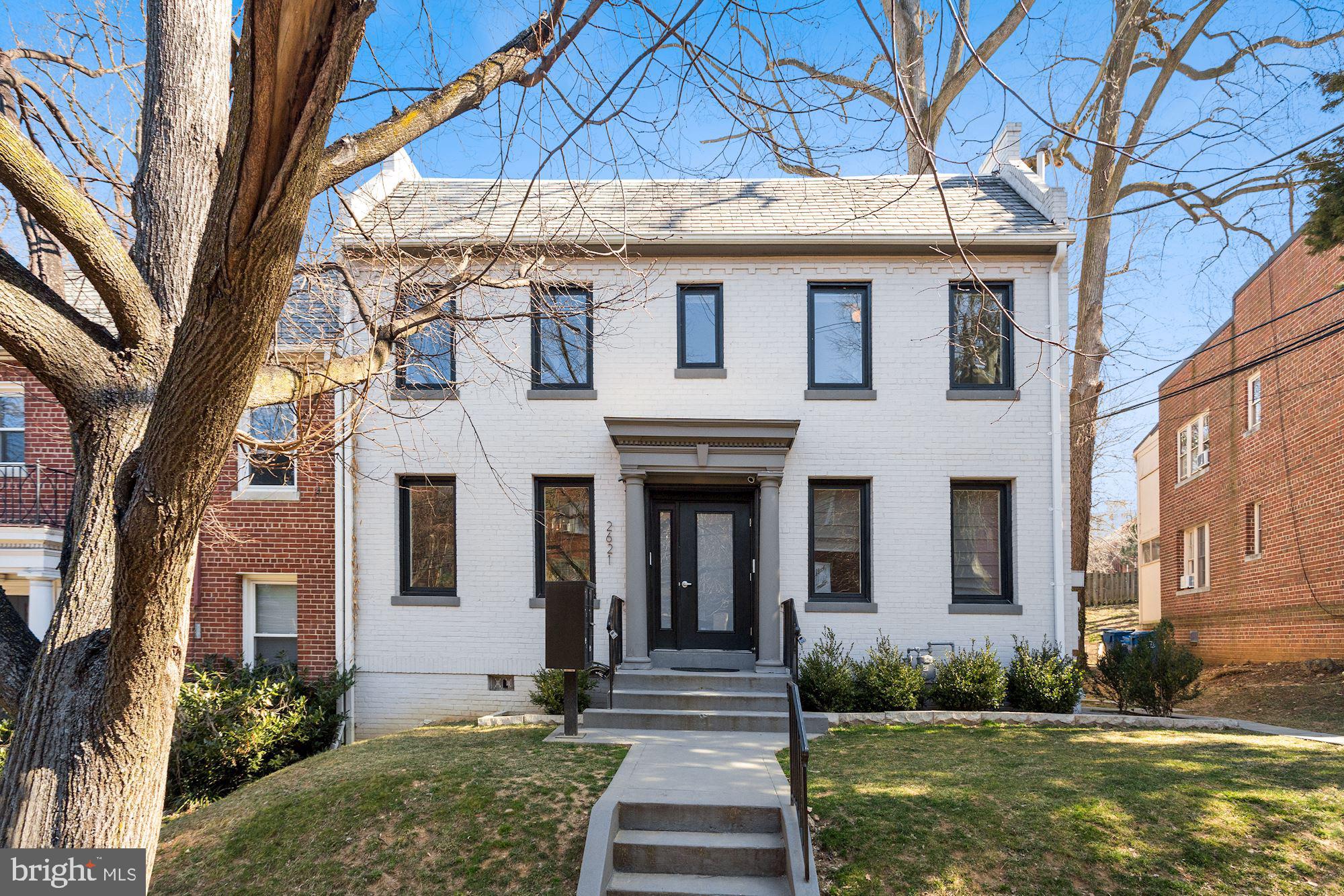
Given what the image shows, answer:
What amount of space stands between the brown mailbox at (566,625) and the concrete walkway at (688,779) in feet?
3.00

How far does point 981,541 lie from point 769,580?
3143mm

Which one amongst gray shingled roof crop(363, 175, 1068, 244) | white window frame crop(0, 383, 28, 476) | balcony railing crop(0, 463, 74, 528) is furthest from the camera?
white window frame crop(0, 383, 28, 476)

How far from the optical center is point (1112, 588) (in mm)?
32156

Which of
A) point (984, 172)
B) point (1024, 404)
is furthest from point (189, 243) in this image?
point (984, 172)

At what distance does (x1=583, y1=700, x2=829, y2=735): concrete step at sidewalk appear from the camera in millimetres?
10023

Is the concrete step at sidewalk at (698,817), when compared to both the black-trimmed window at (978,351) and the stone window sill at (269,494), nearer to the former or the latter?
the black-trimmed window at (978,351)

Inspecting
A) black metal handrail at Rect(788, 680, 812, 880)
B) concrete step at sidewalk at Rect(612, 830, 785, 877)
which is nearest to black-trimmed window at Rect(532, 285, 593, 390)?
black metal handrail at Rect(788, 680, 812, 880)

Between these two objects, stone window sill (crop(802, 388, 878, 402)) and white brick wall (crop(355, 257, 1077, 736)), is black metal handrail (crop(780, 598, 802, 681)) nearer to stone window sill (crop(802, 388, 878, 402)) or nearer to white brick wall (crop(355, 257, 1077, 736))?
white brick wall (crop(355, 257, 1077, 736))

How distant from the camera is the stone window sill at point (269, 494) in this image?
40.0 feet

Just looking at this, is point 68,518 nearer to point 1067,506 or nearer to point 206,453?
point 206,453

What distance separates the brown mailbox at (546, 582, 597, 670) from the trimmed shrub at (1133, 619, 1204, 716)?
292 inches

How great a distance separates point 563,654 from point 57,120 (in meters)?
6.37

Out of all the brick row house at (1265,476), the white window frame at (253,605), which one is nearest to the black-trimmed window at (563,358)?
the white window frame at (253,605)

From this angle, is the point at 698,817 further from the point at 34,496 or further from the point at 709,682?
the point at 34,496
